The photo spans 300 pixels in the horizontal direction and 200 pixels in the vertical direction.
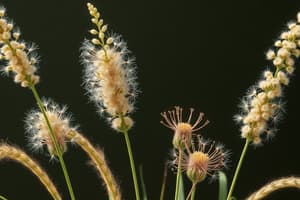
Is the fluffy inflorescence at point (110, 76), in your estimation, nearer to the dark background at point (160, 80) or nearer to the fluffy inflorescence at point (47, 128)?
the fluffy inflorescence at point (47, 128)

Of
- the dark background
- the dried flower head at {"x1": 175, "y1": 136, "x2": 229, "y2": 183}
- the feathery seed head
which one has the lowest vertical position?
the dried flower head at {"x1": 175, "y1": 136, "x2": 229, "y2": 183}

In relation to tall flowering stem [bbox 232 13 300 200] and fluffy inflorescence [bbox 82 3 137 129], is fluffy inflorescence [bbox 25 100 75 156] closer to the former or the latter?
fluffy inflorescence [bbox 82 3 137 129]

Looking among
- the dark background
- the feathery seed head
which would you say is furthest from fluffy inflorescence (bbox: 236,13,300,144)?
the dark background

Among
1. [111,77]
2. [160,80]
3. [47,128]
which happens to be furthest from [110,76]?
[160,80]

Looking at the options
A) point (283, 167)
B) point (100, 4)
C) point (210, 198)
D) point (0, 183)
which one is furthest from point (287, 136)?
point (0, 183)

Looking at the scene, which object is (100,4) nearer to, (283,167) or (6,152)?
(283,167)
